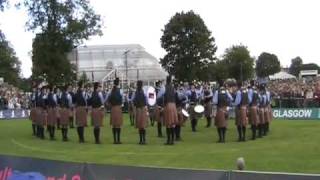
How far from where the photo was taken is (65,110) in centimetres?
2305

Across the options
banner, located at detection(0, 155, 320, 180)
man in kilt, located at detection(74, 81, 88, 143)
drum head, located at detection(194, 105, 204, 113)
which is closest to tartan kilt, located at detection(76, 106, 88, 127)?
man in kilt, located at detection(74, 81, 88, 143)

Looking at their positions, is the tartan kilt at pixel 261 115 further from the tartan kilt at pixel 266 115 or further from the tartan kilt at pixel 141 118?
the tartan kilt at pixel 141 118

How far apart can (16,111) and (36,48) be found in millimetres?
17259

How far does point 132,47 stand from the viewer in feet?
331

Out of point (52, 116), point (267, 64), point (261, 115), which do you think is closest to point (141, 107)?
point (261, 115)

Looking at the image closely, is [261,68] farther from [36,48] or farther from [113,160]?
[113,160]

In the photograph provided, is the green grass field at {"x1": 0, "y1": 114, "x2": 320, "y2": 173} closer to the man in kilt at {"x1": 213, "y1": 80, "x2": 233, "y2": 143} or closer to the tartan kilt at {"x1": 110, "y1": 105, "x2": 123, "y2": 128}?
the man in kilt at {"x1": 213, "y1": 80, "x2": 233, "y2": 143}

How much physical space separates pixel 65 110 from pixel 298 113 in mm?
16212

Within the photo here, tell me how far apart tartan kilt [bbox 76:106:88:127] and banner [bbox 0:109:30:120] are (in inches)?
931

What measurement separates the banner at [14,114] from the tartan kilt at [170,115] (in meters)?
26.3

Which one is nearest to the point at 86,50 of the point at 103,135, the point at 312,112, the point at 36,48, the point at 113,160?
the point at 36,48

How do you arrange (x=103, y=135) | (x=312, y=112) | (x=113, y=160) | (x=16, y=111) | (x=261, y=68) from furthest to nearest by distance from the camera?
(x=261, y=68) → (x=16, y=111) → (x=312, y=112) → (x=103, y=135) → (x=113, y=160)

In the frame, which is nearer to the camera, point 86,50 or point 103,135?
point 103,135

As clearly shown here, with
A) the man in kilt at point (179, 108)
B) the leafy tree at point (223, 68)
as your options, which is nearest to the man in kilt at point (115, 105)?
the man in kilt at point (179, 108)
